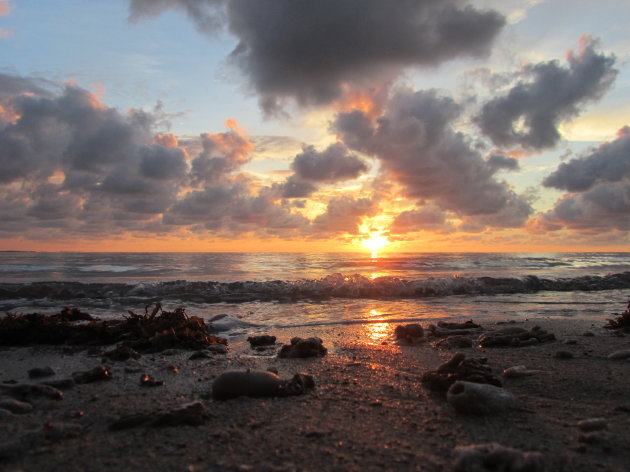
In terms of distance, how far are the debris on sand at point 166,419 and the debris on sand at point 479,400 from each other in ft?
7.16

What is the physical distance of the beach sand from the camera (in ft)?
8.61

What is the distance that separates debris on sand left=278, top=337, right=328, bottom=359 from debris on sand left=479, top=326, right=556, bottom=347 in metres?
2.86

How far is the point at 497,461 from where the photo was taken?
2.41 metres

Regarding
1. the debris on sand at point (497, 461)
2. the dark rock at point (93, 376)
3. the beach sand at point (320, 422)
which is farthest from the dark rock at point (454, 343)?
the dark rock at point (93, 376)

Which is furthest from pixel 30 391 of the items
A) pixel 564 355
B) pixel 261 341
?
pixel 564 355

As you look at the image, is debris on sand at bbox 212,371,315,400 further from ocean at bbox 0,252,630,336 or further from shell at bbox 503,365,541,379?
ocean at bbox 0,252,630,336

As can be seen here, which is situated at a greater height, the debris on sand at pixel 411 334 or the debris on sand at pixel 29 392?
the debris on sand at pixel 29 392

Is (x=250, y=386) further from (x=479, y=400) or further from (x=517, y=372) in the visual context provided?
(x=517, y=372)

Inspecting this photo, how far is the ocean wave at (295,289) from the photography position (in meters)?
15.3

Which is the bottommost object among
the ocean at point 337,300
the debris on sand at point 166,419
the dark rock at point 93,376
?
the ocean at point 337,300

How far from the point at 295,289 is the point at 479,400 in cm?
1316

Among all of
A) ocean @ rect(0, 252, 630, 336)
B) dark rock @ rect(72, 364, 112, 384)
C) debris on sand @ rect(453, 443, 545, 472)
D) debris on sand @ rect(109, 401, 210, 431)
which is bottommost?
ocean @ rect(0, 252, 630, 336)

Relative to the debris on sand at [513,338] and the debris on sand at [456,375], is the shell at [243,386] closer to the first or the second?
the debris on sand at [456,375]

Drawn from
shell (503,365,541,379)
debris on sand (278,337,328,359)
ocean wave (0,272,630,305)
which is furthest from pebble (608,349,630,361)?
ocean wave (0,272,630,305)
